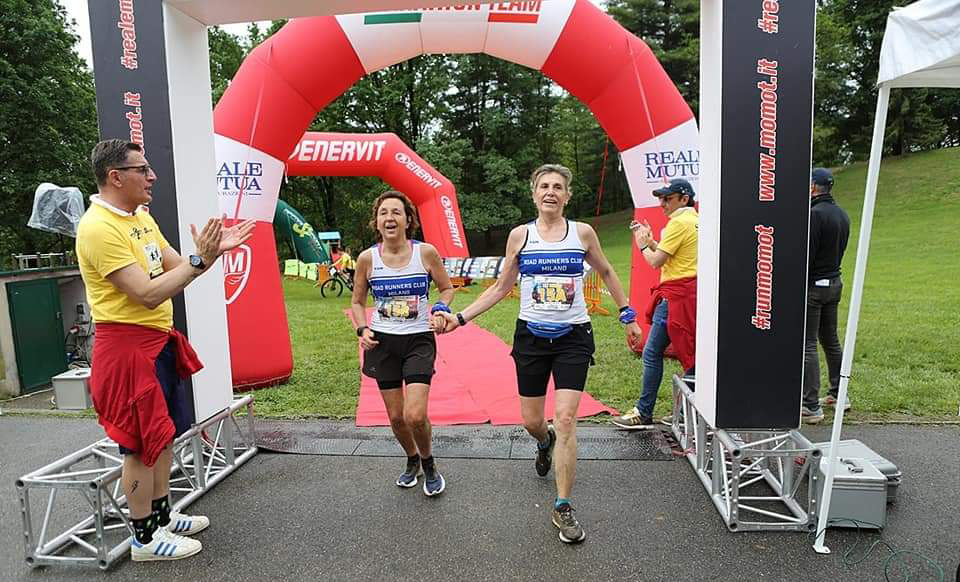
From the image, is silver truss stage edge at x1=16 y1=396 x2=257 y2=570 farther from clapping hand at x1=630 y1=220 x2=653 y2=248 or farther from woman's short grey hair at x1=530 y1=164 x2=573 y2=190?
clapping hand at x1=630 y1=220 x2=653 y2=248

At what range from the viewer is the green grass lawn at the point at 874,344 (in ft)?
17.2

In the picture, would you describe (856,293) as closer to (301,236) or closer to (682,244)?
(682,244)

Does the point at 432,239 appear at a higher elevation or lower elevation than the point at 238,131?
lower

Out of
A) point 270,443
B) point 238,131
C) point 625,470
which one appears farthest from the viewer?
point 238,131

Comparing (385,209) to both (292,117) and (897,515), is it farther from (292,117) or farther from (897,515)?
(897,515)

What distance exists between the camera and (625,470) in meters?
3.87

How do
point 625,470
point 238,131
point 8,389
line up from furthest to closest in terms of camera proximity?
point 8,389 < point 238,131 < point 625,470

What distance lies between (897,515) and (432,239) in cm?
1363

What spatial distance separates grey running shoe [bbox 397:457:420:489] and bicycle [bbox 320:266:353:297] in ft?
41.3

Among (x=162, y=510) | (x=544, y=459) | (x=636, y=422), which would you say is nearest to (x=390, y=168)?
(x=636, y=422)

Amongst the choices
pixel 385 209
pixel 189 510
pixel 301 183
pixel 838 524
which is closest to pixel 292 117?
pixel 385 209

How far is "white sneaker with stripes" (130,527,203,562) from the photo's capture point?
9.66 feet

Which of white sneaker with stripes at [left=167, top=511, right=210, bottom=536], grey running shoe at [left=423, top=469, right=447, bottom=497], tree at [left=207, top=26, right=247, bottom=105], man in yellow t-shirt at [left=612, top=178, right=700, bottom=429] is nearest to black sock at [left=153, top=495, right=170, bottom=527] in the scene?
white sneaker with stripes at [left=167, top=511, right=210, bottom=536]

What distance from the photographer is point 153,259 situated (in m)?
2.90
